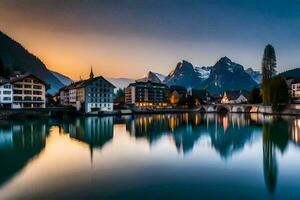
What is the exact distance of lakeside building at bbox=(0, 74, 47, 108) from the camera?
63.7m

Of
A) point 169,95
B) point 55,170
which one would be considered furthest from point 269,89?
point 169,95

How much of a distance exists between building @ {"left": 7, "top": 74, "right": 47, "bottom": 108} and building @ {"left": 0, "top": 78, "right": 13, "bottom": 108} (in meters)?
0.95

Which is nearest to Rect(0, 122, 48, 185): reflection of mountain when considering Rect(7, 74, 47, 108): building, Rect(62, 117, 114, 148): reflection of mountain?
Rect(62, 117, 114, 148): reflection of mountain

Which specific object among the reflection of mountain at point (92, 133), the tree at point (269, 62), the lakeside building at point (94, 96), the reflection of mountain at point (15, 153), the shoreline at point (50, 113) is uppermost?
the tree at point (269, 62)

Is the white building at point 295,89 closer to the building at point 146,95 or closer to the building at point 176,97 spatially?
the building at point 176,97

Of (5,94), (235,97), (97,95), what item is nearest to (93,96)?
(97,95)

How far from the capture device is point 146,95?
12206 cm

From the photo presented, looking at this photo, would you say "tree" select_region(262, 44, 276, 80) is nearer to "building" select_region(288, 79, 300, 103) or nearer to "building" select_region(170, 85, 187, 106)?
"building" select_region(288, 79, 300, 103)

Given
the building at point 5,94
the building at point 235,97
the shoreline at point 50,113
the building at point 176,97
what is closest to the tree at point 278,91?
the shoreline at point 50,113

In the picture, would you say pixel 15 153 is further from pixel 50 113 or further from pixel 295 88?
pixel 295 88

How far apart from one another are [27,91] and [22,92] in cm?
143

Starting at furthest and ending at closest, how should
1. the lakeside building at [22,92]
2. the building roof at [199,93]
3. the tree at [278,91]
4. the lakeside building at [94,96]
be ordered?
the building roof at [199,93], the lakeside building at [94,96], the tree at [278,91], the lakeside building at [22,92]

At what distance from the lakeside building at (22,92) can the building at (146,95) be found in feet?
163

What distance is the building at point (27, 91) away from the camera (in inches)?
2611
